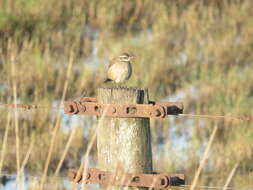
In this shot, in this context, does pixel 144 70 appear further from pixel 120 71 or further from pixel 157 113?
pixel 157 113

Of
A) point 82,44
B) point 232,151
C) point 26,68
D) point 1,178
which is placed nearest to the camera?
point 1,178

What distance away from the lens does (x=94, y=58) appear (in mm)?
10156

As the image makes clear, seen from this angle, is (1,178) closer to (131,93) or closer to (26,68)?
(26,68)

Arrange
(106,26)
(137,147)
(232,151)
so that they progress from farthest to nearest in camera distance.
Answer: (106,26) < (232,151) < (137,147)

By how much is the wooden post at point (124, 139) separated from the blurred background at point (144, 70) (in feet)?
7.25

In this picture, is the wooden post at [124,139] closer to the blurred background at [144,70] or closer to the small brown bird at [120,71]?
the blurred background at [144,70]

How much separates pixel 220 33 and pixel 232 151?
4158 millimetres

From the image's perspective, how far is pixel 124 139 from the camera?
3.74 m

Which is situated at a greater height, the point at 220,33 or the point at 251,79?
the point at 220,33

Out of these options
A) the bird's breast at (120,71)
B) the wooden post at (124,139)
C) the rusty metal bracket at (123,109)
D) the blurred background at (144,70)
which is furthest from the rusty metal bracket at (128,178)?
the bird's breast at (120,71)

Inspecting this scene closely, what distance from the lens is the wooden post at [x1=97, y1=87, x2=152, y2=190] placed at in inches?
147

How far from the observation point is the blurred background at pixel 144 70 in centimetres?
719

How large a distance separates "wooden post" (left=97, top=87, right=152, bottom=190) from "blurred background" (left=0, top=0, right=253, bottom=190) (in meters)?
2.21

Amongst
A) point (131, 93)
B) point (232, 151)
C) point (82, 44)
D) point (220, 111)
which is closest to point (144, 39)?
point (82, 44)
